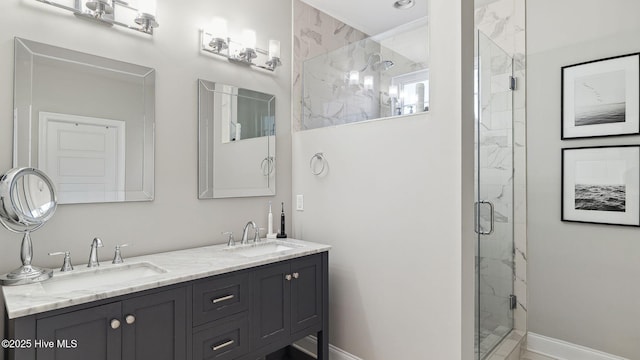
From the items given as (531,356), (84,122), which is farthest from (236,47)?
(531,356)

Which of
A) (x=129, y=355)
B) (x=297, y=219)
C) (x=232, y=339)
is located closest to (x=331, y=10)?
(x=297, y=219)

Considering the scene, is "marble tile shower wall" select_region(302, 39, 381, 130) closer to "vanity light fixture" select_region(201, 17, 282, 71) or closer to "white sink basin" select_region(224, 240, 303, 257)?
"vanity light fixture" select_region(201, 17, 282, 71)

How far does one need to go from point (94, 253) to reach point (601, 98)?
130 inches

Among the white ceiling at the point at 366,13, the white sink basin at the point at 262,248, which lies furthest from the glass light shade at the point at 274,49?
the white sink basin at the point at 262,248

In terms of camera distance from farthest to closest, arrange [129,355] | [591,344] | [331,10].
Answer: [331,10] → [591,344] → [129,355]

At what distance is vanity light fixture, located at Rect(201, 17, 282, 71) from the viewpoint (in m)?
2.25

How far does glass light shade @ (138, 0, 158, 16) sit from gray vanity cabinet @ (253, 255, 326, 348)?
61.3 inches

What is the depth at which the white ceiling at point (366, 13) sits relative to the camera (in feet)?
9.28

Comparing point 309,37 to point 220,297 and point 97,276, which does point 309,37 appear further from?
point 97,276

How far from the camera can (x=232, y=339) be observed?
1.71 m

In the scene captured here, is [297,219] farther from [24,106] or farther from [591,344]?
[591,344]

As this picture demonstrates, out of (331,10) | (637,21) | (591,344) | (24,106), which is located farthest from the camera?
(331,10)

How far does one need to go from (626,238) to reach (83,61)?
11.4 ft

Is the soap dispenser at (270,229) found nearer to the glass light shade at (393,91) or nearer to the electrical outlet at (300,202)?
the electrical outlet at (300,202)
